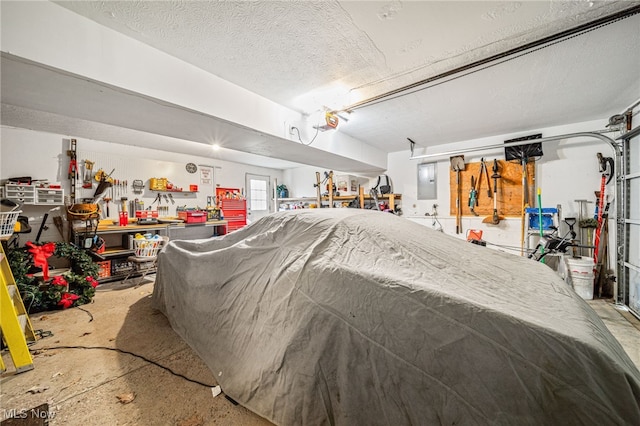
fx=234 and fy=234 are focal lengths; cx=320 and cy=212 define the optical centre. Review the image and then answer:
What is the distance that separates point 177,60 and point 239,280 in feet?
7.38

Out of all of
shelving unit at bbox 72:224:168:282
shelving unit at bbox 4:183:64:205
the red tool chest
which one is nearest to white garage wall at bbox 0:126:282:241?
the red tool chest

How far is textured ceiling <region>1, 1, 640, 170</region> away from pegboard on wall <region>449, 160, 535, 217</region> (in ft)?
4.45

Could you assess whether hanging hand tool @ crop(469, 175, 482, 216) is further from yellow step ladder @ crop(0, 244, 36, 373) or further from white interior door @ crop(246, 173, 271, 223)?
yellow step ladder @ crop(0, 244, 36, 373)

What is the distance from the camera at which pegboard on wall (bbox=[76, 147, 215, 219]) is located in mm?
4738

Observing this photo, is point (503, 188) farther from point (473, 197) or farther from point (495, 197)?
point (473, 197)

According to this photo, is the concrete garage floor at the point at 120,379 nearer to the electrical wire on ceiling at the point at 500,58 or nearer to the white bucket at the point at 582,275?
the white bucket at the point at 582,275

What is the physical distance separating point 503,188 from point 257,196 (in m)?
6.73

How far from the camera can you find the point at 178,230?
18.4ft

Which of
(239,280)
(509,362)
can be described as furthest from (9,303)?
(509,362)

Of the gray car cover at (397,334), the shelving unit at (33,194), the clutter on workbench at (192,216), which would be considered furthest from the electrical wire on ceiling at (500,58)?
the shelving unit at (33,194)

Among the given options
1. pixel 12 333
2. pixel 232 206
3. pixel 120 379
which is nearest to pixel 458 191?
pixel 120 379

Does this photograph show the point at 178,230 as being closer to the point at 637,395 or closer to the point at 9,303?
the point at 9,303

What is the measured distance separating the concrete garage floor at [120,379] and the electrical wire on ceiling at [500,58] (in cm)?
282

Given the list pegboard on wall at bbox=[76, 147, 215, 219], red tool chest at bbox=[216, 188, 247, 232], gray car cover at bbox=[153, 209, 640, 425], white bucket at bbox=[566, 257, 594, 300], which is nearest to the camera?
gray car cover at bbox=[153, 209, 640, 425]
